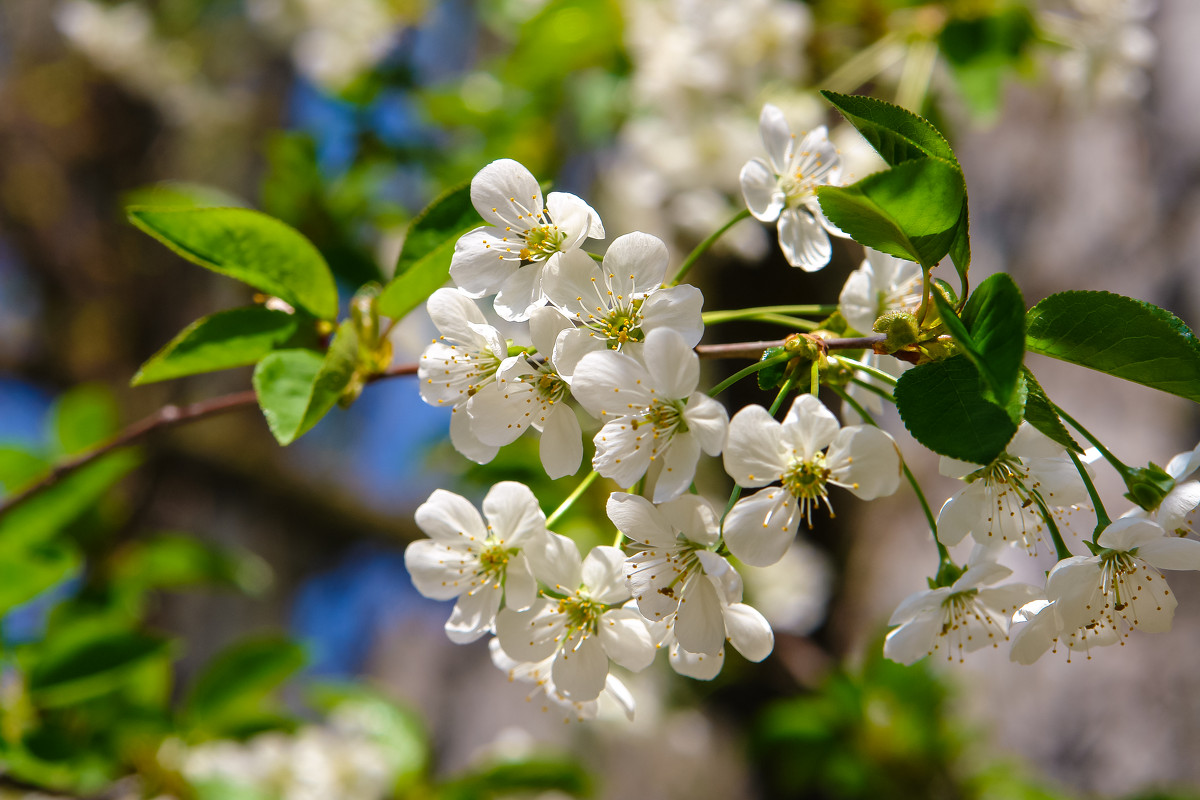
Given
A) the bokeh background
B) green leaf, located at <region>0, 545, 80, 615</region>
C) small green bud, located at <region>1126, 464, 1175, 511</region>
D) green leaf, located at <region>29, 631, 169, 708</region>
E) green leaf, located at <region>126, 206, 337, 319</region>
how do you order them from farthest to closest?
the bokeh background < green leaf, located at <region>29, 631, 169, 708</region> < green leaf, located at <region>0, 545, 80, 615</region> < green leaf, located at <region>126, 206, 337, 319</region> < small green bud, located at <region>1126, 464, 1175, 511</region>

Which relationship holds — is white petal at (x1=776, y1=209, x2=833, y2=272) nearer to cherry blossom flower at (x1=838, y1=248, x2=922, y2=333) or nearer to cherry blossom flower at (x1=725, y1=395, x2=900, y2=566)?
cherry blossom flower at (x1=838, y1=248, x2=922, y2=333)

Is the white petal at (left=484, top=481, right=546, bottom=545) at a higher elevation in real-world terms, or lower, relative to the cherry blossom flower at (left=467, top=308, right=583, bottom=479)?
lower

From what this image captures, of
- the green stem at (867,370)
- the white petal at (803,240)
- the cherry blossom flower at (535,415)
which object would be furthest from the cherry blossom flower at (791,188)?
the cherry blossom flower at (535,415)

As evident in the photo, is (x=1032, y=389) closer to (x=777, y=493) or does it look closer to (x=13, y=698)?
(x=777, y=493)

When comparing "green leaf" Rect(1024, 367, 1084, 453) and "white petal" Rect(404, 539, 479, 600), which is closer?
"green leaf" Rect(1024, 367, 1084, 453)

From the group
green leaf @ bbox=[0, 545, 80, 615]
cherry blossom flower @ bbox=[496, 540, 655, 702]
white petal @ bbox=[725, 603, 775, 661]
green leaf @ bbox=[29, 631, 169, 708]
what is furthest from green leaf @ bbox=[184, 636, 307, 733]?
white petal @ bbox=[725, 603, 775, 661]

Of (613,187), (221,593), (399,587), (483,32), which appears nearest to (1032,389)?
(613,187)
